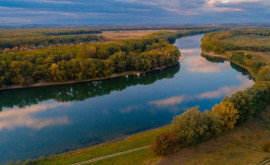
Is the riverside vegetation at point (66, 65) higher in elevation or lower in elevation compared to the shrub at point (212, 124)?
higher

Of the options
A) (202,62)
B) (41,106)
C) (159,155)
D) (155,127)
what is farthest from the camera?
(202,62)

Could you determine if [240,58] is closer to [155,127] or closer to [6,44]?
[155,127]

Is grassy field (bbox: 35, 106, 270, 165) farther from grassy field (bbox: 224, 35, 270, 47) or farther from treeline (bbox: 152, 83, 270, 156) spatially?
grassy field (bbox: 224, 35, 270, 47)

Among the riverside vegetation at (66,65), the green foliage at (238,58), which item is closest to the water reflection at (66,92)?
the riverside vegetation at (66,65)

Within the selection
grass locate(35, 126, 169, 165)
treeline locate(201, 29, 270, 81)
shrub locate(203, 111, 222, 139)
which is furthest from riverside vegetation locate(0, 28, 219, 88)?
shrub locate(203, 111, 222, 139)

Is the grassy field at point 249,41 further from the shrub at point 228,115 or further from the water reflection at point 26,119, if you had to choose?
the water reflection at point 26,119

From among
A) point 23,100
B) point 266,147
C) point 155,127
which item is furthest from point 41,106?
point 266,147

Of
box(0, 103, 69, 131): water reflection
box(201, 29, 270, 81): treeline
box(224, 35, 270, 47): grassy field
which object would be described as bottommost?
box(0, 103, 69, 131): water reflection

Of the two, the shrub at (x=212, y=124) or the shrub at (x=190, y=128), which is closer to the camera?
the shrub at (x=190, y=128)
